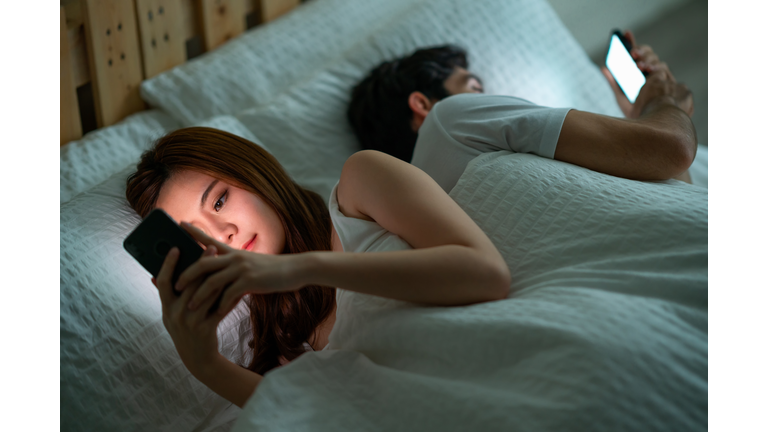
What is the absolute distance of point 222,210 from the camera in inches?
36.9

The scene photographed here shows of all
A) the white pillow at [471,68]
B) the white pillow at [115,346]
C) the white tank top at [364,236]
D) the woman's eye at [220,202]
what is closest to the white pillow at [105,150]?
the white pillow at [115,346]

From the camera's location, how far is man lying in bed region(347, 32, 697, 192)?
36.6 inches

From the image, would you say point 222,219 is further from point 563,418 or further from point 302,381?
point 563,418

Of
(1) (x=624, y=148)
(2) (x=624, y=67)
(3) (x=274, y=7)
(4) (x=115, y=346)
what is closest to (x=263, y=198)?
(4) (x=115, y=346)

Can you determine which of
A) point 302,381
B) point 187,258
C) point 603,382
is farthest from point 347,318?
point 603,382

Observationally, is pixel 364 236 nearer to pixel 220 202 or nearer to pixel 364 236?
pixel 364 236

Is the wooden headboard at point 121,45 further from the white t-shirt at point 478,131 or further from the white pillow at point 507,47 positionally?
the white t-shirt at point 478,131

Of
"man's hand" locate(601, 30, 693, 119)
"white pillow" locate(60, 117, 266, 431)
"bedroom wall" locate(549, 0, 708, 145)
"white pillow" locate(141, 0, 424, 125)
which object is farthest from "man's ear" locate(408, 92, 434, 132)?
"bedroom wall" locate(549, 0, 708, 145)

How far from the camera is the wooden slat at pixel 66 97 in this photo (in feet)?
3.85

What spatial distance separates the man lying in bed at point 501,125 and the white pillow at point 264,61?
25 cm

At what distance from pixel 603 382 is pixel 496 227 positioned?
319mm

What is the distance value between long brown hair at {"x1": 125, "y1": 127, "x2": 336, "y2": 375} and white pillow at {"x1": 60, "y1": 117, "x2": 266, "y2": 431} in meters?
0.06

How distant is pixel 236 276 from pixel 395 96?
3.01ft

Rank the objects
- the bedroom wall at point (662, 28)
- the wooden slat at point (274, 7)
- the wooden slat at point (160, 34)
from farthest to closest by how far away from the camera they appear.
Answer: the bedroom wall at point (662, 28) → the wooden slat at point (274, 7) → the wooden slat at point (160, 34)
